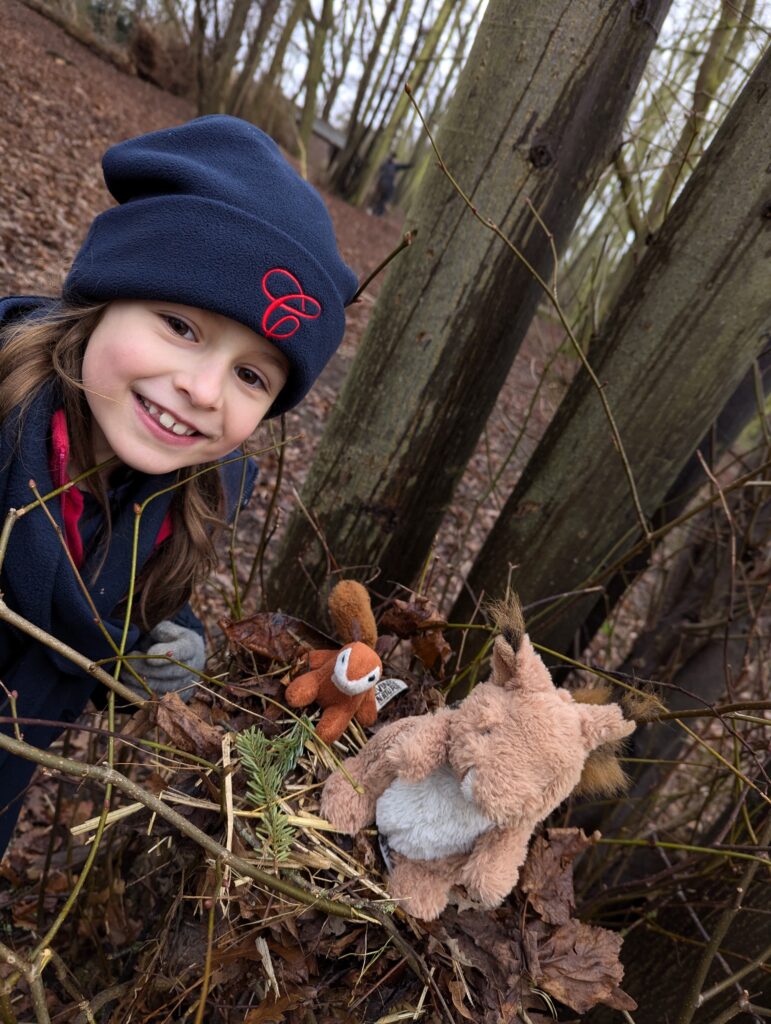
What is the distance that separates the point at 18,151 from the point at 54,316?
8.16m

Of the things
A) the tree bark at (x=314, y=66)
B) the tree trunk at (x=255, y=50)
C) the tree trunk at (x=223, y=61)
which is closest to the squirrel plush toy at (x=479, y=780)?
the tree trunk at (x=223, y=61)

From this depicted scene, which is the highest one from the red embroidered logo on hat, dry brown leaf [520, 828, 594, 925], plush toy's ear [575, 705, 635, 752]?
the red embroidered logo on hat

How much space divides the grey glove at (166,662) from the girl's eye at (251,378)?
2.28 feet

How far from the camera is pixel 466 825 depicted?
1.20m

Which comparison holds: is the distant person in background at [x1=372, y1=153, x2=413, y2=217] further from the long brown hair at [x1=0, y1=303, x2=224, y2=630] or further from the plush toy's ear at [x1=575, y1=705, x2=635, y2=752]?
the plush toy's ear at [x1=575, y1=705, x2=635, y2=752]

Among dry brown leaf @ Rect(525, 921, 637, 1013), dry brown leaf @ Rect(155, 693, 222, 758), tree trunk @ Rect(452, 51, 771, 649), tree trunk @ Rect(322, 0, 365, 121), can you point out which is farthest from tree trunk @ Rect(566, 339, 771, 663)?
tree trunk @ Rect(322, 0, 365, 121)

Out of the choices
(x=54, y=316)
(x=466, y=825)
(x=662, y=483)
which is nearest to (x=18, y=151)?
(x=54, y=316)

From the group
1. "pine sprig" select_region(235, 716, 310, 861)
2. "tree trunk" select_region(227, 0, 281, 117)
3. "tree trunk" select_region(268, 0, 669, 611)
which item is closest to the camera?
"pine sprig" select_region(235, 716, 310, 861)

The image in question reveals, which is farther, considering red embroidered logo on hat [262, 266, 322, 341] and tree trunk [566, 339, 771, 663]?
tree trunk [566, 339, 771, 663]

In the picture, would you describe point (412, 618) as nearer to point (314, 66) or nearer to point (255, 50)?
point (255, 50)

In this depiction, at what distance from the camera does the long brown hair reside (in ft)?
5.13

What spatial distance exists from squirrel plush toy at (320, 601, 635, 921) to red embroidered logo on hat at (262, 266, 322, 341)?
76cm

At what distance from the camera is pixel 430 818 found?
122 centimetres

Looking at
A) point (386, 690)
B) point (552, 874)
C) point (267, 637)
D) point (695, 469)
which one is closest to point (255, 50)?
point (695, 469)
